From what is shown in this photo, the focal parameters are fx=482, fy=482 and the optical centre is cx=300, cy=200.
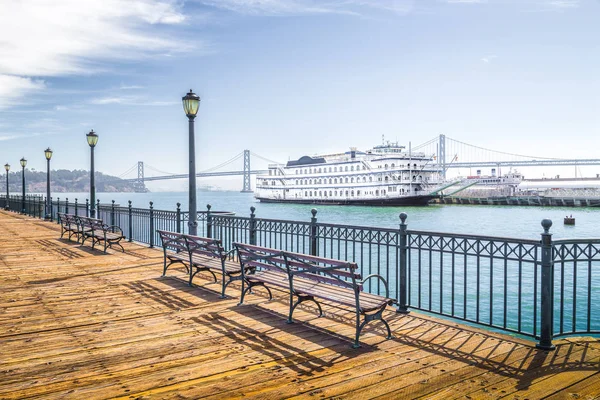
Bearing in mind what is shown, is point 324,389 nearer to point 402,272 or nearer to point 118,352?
point 118,352

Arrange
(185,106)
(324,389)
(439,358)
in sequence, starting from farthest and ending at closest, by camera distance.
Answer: (185,106) < (439,358) < (324,389)

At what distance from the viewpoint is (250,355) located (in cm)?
499

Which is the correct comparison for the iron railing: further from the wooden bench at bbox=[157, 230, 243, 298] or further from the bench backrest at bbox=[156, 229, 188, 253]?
the bench backrest at bbox=[156, 229, 188, 253]

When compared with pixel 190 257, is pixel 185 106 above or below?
above

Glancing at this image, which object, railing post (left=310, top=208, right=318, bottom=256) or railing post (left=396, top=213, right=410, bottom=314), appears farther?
railing post (left=310, top=208, right=318, bottom=256)

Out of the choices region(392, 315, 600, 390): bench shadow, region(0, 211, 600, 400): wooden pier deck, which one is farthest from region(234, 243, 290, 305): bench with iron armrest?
region(392, 315, 600, 390): bench shadow

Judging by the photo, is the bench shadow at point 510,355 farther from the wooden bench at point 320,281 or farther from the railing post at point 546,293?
the wooden bench at point 320,281

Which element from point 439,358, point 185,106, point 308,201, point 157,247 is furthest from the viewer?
point 308,201

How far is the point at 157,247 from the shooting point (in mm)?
14383

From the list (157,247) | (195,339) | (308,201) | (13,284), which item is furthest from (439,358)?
(308,201)

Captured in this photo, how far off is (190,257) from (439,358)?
4.97 metres

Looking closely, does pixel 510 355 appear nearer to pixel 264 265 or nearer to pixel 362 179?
pixel 264 265

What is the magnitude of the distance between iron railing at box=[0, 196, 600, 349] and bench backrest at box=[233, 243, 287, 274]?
109 cm

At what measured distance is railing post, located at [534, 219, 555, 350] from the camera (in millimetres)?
5055
